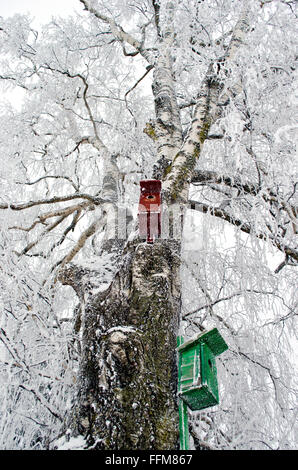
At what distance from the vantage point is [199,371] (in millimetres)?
1455

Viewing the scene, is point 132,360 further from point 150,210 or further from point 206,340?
point 150,210

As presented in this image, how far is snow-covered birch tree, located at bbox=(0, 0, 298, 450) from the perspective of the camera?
57.9 inches

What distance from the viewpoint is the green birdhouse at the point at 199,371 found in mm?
1420

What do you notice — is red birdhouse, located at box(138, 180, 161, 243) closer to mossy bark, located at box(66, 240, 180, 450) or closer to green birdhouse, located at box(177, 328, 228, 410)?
mossy bark, located at box(66, 240, 180, 450)

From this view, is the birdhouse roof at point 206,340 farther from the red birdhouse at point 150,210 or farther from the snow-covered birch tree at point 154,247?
the red birdhouse at point 150,210

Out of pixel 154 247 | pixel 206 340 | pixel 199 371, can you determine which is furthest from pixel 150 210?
pixel 199 371

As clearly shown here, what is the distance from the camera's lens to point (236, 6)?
344 centimetres

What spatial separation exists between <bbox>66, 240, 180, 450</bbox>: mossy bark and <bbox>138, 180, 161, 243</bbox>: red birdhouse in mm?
87

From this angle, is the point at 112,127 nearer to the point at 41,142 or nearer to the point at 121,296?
the point at 41,142

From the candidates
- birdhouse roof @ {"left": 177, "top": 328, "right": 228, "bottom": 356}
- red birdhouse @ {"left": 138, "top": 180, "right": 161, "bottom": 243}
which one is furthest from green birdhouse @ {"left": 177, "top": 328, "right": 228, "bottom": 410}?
red birdhouse @ {"left": 138, "top": 180, "right": 161, "bottom": 243}

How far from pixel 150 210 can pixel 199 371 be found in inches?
32.5

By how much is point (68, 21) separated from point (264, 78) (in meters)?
2.81

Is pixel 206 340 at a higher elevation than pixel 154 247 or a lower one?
lower
